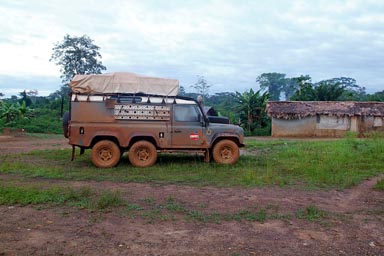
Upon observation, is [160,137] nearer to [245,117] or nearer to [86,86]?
[86,86]

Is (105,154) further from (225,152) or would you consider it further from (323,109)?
(323,109)

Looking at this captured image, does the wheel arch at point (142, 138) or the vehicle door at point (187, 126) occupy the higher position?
the vehicle door at point (187, 126)

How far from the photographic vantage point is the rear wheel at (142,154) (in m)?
10.8

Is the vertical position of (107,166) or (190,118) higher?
(190,118)

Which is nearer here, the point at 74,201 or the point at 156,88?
the point at 74,201

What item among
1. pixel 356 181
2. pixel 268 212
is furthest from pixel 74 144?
pixel 356 181

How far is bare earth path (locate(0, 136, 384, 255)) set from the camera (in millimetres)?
4742

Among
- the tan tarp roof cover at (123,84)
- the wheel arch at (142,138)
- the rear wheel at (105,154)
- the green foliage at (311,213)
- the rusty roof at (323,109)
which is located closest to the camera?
the green foliage at (311,213)

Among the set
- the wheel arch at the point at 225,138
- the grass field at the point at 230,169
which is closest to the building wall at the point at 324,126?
the grass field at the point at 230,169

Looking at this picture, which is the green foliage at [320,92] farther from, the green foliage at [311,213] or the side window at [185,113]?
the green foliage at [311,213]

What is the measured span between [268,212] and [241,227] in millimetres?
962

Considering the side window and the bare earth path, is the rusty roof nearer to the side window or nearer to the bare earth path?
the side window

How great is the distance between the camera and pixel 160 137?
10.9m

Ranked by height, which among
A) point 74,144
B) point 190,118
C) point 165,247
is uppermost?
point 190,118
